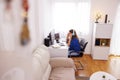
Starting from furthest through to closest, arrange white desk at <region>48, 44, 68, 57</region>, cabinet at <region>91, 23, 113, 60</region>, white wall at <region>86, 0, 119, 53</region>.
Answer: white wall at <region>86, 0, 119, 53</region>
cabinet at <region>91, 23, 113, 60</region>
white desk at <region>48, 44, 68, 57</region>

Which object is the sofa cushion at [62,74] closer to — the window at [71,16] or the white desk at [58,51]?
the white desk at [58,51]

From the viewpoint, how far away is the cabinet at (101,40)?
412 cm

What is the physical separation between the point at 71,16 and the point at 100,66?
1938mm

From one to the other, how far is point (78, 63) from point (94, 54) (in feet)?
2.24

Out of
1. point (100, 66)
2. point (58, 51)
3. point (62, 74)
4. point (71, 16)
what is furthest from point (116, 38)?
point (62, 74)

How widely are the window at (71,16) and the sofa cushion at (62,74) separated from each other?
6.63ft

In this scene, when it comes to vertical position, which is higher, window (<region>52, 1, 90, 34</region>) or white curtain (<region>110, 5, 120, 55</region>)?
window (<region>52, 1, 90, 34</region>)

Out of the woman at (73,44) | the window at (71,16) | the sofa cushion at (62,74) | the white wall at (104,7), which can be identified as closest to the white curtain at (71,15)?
the window at (71,16)

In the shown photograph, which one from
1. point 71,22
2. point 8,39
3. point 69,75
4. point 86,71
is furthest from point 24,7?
point 71,22

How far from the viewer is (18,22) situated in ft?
1.67

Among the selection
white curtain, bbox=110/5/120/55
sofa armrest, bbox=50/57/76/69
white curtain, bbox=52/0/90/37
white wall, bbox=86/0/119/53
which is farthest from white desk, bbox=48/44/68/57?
white curtain, bbox=110/5/120/55

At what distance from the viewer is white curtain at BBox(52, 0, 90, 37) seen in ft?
14.4

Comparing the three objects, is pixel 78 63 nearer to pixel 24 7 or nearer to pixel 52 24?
pixel 52 24

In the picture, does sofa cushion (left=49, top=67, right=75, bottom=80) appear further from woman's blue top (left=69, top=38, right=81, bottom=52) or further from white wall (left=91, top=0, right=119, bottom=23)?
white wall (left=91, top=0, right=119, bottom=23)
